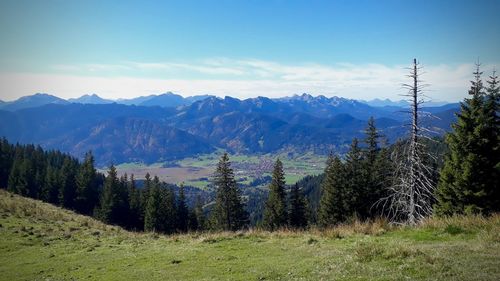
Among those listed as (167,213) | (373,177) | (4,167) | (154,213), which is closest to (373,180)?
(373,177)

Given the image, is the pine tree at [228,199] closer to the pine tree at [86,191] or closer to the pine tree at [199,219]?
the pine tree at [199,219]

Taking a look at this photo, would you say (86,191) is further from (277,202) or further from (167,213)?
(277,202)

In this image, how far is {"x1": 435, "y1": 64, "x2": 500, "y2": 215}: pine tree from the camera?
1243 inches

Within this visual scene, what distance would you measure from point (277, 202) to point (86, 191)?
47.1 metres

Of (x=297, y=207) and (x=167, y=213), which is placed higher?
(x=297, y=207)

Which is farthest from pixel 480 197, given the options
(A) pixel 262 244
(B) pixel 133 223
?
(B) pixel 133 223

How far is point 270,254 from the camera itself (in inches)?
560

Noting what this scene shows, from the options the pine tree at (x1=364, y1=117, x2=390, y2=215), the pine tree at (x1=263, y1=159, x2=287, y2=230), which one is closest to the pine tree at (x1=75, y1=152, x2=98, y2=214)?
the pine tree at (x1=263, y1=159, x2=287, y2=230)

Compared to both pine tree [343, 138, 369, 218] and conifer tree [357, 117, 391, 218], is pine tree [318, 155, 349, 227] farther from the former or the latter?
conifer tree [357, 117, 391, 218]

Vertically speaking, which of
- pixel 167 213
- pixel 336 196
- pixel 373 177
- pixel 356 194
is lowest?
pixel 167 213

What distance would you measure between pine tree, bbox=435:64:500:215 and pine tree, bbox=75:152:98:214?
233ft

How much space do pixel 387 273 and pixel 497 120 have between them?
106ft

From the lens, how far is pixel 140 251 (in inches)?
666

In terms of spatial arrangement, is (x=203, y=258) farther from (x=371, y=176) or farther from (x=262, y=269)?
(x=371, y=176)
